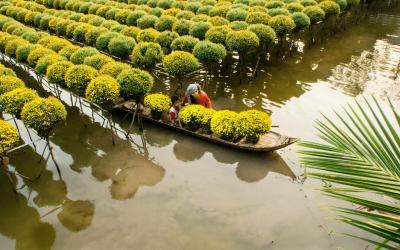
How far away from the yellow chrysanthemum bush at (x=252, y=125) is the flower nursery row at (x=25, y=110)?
520 cm

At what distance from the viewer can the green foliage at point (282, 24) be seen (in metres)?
17.0

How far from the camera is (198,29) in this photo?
57.4 feet

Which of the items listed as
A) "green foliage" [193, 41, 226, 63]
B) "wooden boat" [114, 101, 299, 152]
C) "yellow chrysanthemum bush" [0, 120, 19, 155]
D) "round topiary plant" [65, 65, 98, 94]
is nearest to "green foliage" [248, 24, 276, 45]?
"green foliage" [193, 41, 226, 63]

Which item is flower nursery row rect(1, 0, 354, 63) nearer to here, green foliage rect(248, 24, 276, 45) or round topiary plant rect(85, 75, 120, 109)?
green foliage rect(248, 24, 276, 45)

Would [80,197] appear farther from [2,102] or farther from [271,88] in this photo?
[271,88]

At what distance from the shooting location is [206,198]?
31.8ft

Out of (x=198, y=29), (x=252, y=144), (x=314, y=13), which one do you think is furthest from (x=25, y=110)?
(x=314, y=13)

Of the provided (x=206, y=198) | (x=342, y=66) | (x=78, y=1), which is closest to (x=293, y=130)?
(x=206, y=198)

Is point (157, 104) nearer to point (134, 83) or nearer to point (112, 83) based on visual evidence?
point (134, 83)

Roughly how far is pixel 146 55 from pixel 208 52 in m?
2.57

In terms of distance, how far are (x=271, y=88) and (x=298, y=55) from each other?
469 cm

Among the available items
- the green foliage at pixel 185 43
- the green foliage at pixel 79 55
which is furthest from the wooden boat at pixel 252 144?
the green foliage at pixel 185 43

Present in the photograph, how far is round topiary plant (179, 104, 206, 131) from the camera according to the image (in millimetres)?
11812

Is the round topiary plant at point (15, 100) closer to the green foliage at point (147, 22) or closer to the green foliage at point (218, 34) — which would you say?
the green foliage at point (218, 34)
